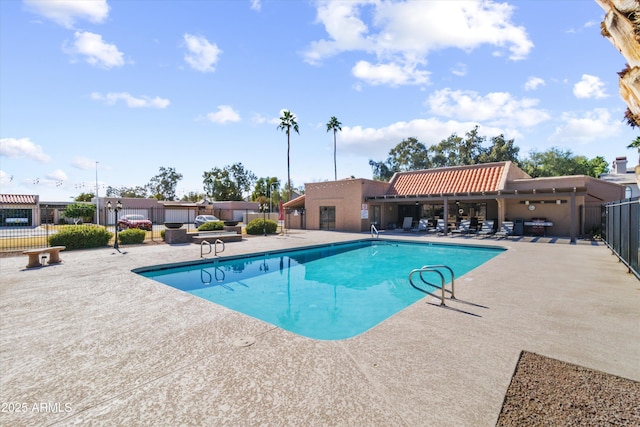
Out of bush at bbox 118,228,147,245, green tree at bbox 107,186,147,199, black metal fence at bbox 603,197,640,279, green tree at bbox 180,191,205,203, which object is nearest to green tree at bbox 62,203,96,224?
bush at bbox 118,228,147,245

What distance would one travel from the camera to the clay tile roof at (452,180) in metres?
19.6

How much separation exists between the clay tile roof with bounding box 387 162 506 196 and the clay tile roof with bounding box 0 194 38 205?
3719cm

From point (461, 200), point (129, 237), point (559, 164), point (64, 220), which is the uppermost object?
point (559, 164)

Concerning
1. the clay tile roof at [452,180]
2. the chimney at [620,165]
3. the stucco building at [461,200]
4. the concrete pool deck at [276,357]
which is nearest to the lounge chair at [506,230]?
the stucco building at [461,200]

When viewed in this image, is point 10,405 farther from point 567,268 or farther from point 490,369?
point 567,268

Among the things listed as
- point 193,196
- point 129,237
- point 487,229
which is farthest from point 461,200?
point 193,196

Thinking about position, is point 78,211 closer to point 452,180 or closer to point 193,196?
point 193,196

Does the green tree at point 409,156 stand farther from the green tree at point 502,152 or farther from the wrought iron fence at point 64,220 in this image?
the wrought iron fence at point 64,220

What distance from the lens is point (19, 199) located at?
104ft

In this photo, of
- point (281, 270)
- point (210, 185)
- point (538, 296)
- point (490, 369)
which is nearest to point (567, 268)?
point (538, 296)

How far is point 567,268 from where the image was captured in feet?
29.5

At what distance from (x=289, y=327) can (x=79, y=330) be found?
3.61 metres

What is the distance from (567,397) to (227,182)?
50.9 meters

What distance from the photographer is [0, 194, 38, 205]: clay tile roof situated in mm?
30888
